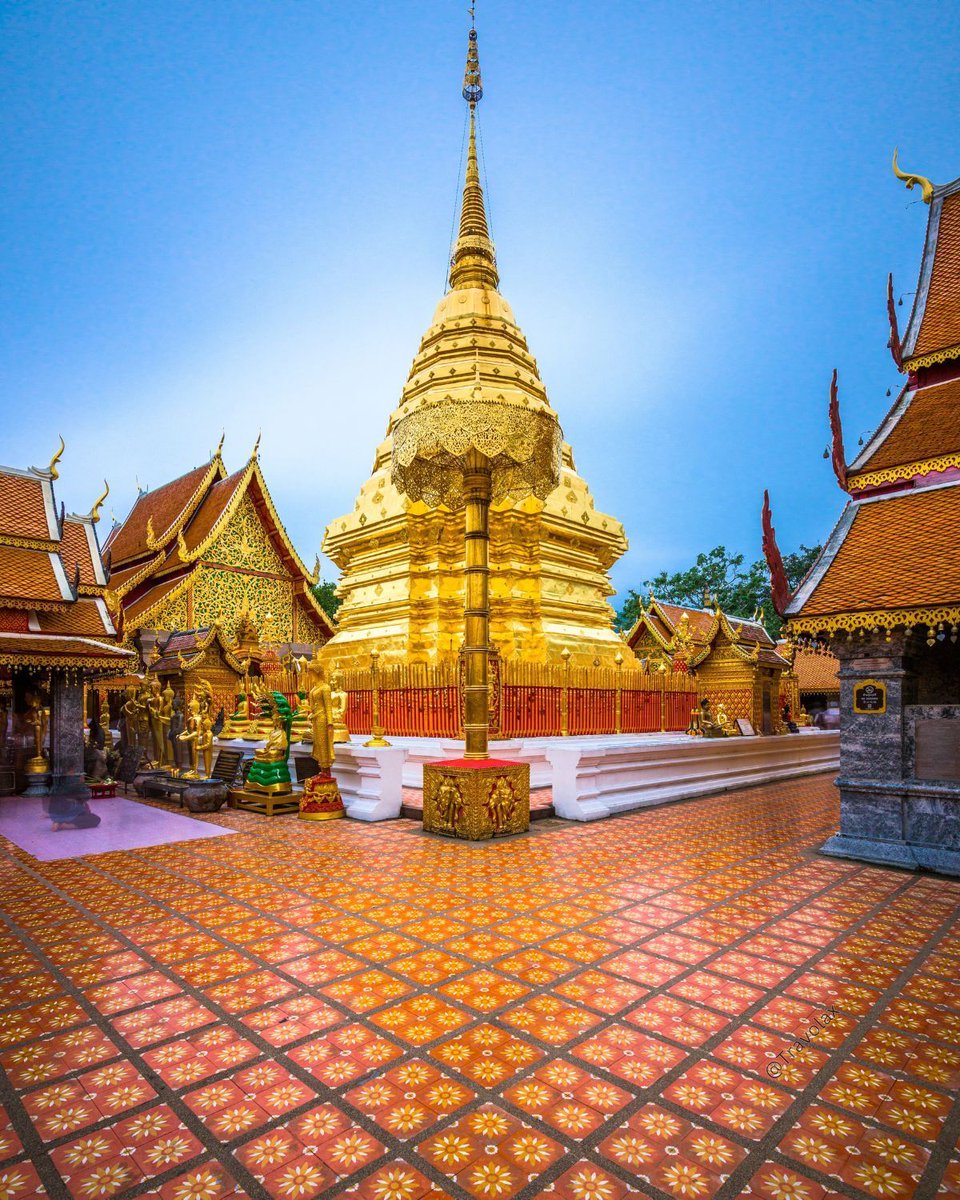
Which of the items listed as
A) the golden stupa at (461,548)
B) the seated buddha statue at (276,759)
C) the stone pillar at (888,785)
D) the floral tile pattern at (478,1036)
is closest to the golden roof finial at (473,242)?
the golden stupa at (461,548)

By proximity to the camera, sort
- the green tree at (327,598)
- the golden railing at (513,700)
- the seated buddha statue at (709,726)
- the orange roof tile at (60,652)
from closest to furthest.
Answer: the orange roof tile at (60,652)
the golden railing at (513,700)
the seated buddha statue at (709,726)
the green tree at (327,598)

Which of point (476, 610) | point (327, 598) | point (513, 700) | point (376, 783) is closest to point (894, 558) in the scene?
point (476, 610)

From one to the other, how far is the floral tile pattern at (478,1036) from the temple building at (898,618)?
0.69m

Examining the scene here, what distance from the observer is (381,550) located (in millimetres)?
13336

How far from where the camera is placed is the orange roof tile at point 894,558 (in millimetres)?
5297

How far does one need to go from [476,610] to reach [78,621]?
677cm

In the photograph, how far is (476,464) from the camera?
6980 mm

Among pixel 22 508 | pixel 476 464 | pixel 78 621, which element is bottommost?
pixel 78 621

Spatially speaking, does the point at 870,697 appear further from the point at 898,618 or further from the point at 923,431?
the point at 923,431

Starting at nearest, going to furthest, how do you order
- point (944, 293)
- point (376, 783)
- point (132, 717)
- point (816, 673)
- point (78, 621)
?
point (944, 293), point (376, 783), point (78, 621), point (132, 717), point (816, 673)

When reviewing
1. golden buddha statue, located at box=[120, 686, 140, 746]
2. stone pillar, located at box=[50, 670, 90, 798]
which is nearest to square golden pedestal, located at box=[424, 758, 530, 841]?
stone pillar, located at box=[50, 670, 90, 798]

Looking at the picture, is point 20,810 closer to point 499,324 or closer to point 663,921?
point 663,921

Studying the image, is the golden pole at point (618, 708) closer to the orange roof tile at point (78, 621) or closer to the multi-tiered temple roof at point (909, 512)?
the multi-tiered temple roof at point (909, 512)

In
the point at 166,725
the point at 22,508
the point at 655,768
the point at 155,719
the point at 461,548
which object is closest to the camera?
the point at 655,768
